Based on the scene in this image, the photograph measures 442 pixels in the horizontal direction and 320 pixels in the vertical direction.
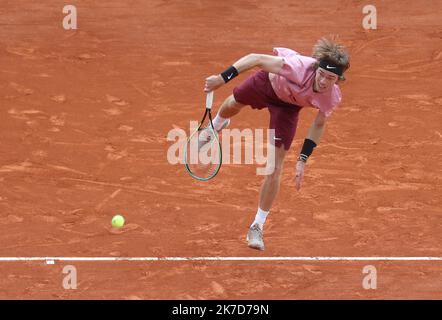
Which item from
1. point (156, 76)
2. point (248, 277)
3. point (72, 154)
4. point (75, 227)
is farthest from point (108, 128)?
point (248, 277)

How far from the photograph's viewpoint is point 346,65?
28.7 ft

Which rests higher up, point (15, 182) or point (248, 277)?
point (15, 182)

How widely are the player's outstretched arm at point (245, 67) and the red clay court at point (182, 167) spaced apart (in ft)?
5.86

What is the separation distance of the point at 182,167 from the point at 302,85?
9.82 feet

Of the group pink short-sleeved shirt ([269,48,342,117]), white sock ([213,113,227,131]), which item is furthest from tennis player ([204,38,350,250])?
white sock ([213,113,227,131])

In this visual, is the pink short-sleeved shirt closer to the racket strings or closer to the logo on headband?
the logo on headband

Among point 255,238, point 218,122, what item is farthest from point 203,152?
point 255,238

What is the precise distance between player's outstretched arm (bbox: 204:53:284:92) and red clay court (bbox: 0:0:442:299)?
179 cm

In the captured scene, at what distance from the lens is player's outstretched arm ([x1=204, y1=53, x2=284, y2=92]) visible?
854cm

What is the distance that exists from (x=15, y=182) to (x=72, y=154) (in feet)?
2.95

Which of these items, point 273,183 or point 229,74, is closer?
point 229,74

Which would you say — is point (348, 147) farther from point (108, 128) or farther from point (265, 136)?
point (108, 128)

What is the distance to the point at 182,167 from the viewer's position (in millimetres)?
11547

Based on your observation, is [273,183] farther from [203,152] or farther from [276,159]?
[203,152]
